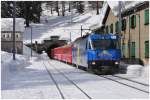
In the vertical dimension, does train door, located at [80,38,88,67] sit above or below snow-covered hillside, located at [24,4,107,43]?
below

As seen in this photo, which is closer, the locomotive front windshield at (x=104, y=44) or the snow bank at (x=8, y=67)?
the snow bank at (x=8, y=67)

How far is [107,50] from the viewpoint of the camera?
1292 inches

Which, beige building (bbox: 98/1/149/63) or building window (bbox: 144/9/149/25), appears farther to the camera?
beige building (bbox: 98/1/149/63)

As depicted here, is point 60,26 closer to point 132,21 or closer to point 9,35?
point 9,35

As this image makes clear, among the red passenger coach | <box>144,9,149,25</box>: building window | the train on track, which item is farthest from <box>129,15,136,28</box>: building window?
the train on track

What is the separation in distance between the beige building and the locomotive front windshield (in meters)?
6.39

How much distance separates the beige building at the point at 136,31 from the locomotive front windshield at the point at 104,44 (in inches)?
251

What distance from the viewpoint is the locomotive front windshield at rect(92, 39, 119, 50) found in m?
33.0

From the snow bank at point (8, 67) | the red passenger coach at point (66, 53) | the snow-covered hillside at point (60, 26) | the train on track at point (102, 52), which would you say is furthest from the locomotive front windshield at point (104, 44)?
the snow-covered hillside at point (60, 26)

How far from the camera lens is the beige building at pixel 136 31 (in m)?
39.5

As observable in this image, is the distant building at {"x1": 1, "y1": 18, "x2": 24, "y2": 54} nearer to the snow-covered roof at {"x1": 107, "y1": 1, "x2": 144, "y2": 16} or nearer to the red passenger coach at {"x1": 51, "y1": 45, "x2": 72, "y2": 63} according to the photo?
the red passenger coach at {"x1": 51, "y1": 45, "x2": 72, "y2": 63}

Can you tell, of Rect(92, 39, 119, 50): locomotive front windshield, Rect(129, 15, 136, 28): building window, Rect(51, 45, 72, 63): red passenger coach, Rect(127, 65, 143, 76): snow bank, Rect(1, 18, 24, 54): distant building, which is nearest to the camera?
Rect(127, 65, 143, 76): snow bank

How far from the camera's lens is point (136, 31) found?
43094 mm

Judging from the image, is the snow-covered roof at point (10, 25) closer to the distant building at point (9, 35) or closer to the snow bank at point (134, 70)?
the distant building at point (9, 35)
